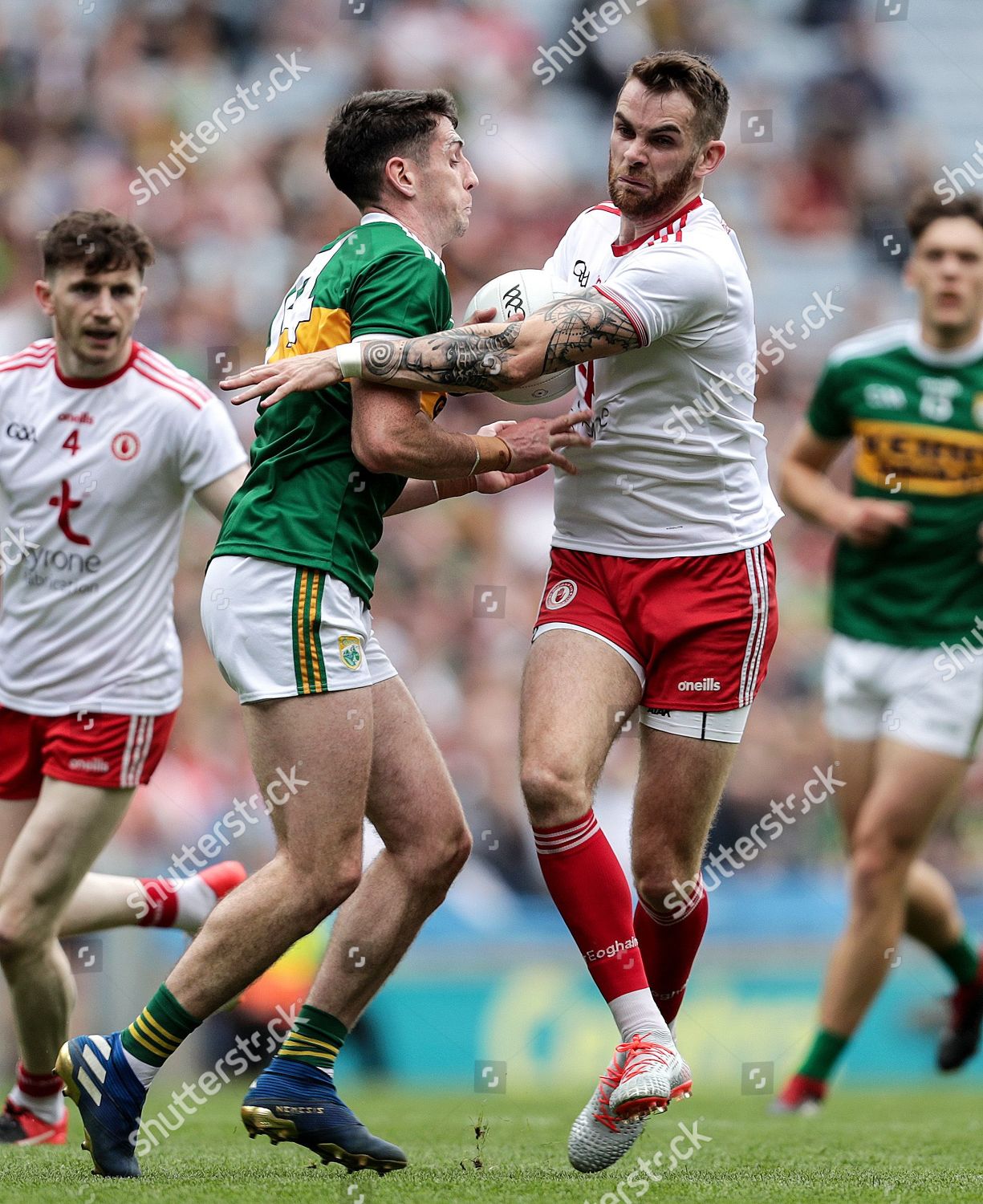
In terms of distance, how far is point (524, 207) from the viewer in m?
11.1

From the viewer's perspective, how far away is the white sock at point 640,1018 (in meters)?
4.15

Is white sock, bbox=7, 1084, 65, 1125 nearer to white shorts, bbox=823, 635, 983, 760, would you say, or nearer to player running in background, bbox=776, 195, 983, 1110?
player running in background, bbox=776, 195, 983, 1110

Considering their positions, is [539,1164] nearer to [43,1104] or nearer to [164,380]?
[43,1104]

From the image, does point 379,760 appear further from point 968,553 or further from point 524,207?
point 524,207

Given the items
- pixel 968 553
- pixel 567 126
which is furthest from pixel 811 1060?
pixel 567 126

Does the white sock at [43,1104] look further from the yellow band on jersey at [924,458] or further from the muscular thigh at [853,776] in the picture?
the yellow band on jersey at [924,458]

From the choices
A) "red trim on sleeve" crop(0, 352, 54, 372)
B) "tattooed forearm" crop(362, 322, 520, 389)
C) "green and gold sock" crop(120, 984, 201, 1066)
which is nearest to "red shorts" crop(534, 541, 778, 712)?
"tattooed forearm" crop(362, 322, 520, 389)

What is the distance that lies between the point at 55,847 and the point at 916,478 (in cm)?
360

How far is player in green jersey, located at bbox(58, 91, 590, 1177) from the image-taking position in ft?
13.1

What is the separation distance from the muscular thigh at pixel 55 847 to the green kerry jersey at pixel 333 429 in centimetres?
137

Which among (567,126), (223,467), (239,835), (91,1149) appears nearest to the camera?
(91,1149)

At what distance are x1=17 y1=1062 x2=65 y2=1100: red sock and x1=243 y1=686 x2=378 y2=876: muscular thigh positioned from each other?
1.76 metres

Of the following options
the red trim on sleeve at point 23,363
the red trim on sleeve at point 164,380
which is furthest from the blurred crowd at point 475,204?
the red trim on sleeve at point 23,363

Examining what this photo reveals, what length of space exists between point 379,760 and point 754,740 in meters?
5.83
